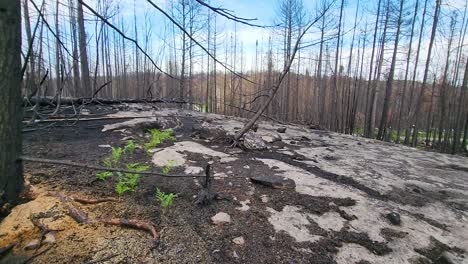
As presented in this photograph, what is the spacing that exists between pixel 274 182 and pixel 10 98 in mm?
1958

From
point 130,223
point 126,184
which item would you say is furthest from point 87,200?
point 130,223

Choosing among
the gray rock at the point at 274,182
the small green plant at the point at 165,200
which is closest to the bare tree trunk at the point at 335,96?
the gray rock at the point at 274,182

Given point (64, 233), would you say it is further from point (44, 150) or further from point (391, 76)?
point (391, 76)

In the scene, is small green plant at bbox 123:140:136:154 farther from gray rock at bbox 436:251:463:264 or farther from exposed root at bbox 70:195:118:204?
gray rock at bbox 436:251:463:264

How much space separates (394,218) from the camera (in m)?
1.70

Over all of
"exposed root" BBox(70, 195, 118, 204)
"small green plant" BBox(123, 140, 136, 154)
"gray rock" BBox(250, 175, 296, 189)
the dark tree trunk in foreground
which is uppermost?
the dark tree trunk in foreground

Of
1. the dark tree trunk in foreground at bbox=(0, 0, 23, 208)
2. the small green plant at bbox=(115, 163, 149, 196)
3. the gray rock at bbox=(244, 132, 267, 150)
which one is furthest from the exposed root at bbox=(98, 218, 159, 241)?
the gray rock at bbox=(244, 132, 267, 150)

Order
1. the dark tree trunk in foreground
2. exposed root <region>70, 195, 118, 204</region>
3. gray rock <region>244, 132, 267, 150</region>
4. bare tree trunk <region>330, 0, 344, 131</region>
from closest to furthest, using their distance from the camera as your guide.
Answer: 1. the dark tree trunk in foreground
2. exposed root <region>70, 195, 118, 204</region>
3. gray rock <region>244, 132, 267, 150</region>
4. bare tree trunk <region>330, 0, 344, 131</region>

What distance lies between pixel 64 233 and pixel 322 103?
9659 mm

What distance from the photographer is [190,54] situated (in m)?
13.0

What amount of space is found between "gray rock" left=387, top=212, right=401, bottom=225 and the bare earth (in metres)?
0.03

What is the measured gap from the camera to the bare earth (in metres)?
1.22

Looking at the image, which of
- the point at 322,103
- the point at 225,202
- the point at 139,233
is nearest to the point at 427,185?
the point at 225,202

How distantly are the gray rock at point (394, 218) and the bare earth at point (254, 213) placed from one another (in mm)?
34
